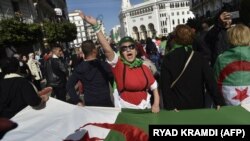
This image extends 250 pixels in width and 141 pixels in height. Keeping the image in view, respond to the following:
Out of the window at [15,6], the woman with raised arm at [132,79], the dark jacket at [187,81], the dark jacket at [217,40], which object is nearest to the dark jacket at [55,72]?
the dark jacket at [217,40]

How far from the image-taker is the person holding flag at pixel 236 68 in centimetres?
547

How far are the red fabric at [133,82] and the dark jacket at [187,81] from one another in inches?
9.7

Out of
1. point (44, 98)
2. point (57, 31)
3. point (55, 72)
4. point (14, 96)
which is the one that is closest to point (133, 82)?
point (44, 98)

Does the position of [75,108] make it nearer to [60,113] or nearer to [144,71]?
[60,113]

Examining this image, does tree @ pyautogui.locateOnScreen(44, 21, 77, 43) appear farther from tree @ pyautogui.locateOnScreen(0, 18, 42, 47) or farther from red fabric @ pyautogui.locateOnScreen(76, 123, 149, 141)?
red fabric @ pyautogui.locateOnScreen(76, 123, 149, 141)

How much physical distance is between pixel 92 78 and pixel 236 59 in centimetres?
198

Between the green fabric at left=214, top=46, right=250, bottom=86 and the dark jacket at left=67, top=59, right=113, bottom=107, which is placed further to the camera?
the dark jacket at left=67, top=59, right=113, bottom=107

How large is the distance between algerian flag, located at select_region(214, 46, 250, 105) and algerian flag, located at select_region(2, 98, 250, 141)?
609 mm

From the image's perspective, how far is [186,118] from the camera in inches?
191

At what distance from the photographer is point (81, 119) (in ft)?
17.3

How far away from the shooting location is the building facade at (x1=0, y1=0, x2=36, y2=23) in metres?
34.0

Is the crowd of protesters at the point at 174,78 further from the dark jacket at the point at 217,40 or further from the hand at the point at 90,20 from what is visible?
the dark jacket at the point at 217,40

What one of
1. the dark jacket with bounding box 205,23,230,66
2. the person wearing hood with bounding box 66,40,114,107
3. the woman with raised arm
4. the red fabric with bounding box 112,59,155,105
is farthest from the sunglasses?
the dark jacket with bounding box 205,23,230,66

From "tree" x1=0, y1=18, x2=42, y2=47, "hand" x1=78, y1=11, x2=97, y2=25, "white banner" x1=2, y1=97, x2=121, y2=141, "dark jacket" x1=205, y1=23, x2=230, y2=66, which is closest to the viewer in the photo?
"white banner" x1=2, y1=97, x2=121, y2=141
